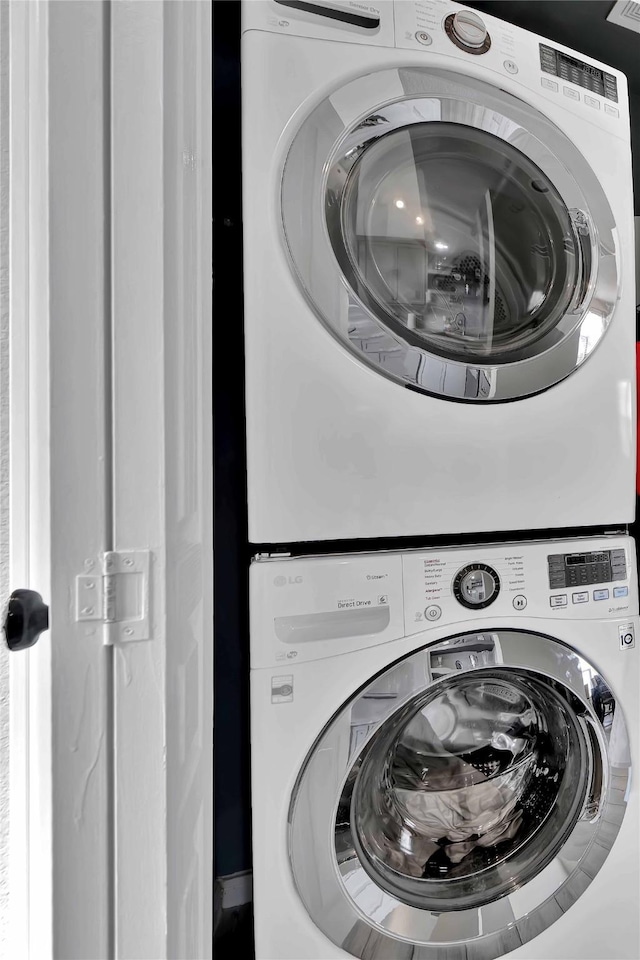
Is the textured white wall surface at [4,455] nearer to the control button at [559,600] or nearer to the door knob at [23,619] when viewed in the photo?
the door knob at [23,619]

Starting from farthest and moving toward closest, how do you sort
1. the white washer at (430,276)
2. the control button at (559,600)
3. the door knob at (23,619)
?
1. the control button at (559,600)
2. the white washer at (430,276)
3. the door knob at (23,619)

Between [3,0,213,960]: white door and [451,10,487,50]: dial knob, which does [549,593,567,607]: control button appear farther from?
[451,10,487,50]: dial knob

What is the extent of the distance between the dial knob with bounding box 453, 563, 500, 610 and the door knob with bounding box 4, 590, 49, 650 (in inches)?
23.4

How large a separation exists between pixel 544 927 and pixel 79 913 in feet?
2.61

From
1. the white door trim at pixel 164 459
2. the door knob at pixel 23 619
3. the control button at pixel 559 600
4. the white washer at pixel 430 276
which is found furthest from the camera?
the control button at pixel 559 600

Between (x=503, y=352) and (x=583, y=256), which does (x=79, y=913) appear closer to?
(x=503, y=352)

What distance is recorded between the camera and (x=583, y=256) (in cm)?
88

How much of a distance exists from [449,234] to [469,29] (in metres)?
0.35

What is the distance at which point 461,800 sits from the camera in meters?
0.88

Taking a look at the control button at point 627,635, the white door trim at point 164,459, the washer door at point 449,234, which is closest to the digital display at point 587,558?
the control button at point 627,635

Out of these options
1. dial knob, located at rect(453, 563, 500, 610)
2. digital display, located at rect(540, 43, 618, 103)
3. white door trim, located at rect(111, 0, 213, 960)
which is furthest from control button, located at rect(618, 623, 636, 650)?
digital display, located at rect(540, 43, 618, 103)

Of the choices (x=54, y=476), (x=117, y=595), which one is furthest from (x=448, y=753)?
(x=54, y=476)

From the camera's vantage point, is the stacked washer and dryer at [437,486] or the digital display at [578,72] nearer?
the stacked washer and dryer at [437,486]

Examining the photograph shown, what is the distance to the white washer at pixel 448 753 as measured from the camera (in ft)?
2.40
